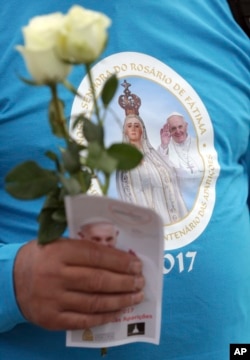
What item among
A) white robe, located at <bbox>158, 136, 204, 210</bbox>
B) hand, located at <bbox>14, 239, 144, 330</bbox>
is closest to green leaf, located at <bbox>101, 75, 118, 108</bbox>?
hand, located at <bbox>14, 239, 144, 330</bbox>

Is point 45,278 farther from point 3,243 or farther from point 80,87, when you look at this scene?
point 80,87

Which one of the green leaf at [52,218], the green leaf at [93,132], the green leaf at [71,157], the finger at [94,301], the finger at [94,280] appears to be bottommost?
the finger at [94,301]

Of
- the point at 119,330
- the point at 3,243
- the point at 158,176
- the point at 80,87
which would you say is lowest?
the point at 119,330

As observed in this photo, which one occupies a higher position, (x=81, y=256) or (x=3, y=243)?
(x=3, y=243)

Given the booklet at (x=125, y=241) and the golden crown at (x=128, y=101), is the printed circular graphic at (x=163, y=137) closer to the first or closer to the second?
the golden crown at (x=128, y=101)

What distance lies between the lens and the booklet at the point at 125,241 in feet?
2.49

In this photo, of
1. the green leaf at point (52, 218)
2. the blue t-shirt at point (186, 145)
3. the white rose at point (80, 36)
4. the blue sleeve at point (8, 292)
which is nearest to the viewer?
the white rose at point (80, 36)

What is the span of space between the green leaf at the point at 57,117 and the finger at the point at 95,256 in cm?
14

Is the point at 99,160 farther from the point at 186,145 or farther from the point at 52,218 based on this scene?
the point at 186,145

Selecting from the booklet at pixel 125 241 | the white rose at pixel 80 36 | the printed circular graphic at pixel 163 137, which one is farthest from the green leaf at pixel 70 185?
the printed circular graphic at pixel 163 137

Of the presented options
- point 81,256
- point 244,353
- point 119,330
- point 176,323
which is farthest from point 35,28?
point 244,353

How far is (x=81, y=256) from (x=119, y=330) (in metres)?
0.12

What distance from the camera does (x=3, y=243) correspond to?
Answer: 1099 millimetres

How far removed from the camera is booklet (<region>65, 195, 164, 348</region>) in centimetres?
76
